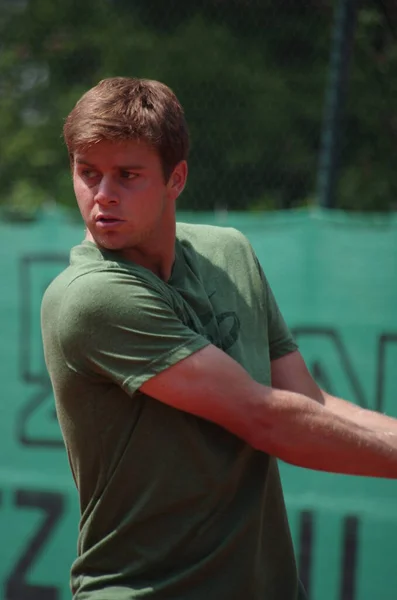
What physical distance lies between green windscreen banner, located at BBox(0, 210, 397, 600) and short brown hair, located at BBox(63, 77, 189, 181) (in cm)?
232

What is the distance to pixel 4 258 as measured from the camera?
4836mm

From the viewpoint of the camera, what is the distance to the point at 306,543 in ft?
14.6

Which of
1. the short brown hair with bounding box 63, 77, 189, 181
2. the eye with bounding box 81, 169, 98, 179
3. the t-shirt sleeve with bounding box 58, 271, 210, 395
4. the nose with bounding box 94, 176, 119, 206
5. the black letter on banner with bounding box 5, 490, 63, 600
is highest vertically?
the short brown hair with bounding box 63, 77, 189, 181

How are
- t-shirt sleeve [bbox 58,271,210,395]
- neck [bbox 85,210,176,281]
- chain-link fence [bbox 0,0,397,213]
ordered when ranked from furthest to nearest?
chain-link fence [bbox 0,0,397,213]
neck [bbox 85,210,176,281]
t-shirt sleeve [bbox 58,271,210,395]

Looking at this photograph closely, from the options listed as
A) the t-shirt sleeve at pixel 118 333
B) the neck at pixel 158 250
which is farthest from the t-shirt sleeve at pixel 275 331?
the t-shirt sleeve at pixel 118 333

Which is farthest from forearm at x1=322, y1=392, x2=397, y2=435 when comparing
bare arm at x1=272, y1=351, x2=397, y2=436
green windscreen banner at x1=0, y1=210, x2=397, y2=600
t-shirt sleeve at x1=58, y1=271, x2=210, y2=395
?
green windscreen banner at x1=0, y1=210, x2=397, y2=600

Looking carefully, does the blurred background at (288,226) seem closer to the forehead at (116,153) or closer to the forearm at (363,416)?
the forearm at (363,416)

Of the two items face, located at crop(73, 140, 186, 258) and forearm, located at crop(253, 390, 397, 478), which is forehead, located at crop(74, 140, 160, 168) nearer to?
face, located at crop(73, 140, 186, 258)

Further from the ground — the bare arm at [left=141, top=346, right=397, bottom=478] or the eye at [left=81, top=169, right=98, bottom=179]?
the eye at [left=81, top=169, right=98, bottom=179]

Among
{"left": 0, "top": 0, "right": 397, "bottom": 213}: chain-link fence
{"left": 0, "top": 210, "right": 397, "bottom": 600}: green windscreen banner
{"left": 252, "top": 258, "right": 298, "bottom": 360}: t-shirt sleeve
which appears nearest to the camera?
{"left": 252, "top": 258, "right": 298, "bottom": 360}: t-shirt sleeve

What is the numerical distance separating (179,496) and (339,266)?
8.25ft

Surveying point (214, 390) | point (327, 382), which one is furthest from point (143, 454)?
point (327, 382)

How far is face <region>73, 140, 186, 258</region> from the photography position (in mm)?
2111

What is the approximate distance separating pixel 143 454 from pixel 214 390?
20 cm
